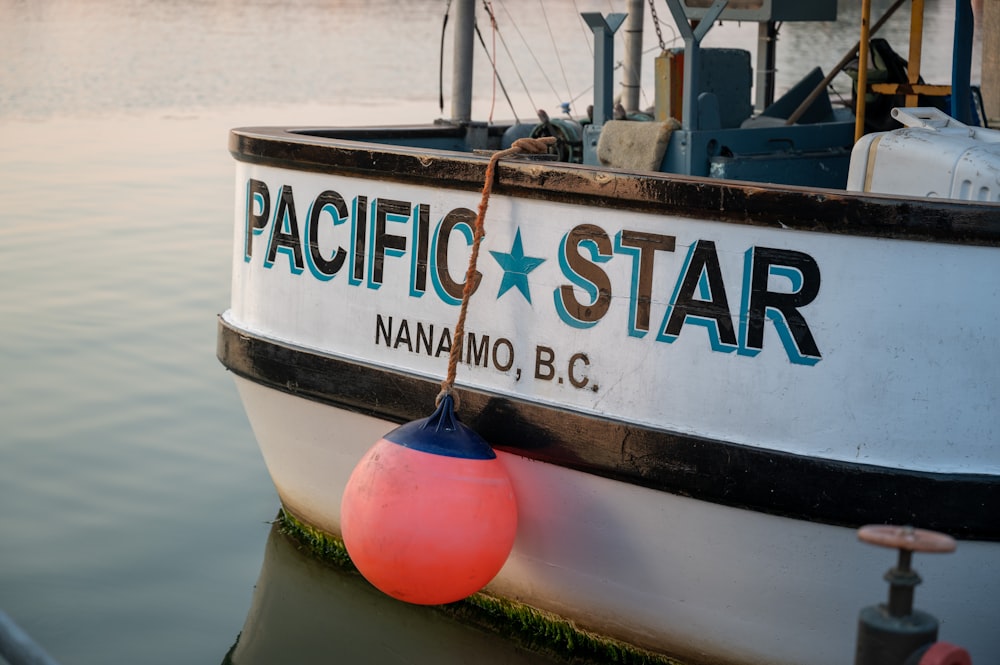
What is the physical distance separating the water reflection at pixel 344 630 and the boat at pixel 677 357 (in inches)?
10.3

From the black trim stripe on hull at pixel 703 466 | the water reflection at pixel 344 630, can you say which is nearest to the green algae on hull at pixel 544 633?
the water reflection at pixel 344 630

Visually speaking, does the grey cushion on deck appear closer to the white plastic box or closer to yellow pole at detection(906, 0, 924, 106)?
the white plastic box

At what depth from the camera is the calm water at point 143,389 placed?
4391mm

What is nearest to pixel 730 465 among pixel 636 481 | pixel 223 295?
pixel 636 481

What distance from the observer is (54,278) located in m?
8.88

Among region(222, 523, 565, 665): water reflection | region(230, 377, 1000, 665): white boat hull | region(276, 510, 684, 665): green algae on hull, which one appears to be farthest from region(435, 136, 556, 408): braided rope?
region(222, 523, 565, 665): water reflection

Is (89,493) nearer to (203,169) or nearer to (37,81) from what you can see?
(203,169)

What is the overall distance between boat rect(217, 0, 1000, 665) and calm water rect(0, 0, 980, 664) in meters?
0.66

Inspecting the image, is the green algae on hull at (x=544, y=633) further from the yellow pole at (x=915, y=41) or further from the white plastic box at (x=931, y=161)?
the yellow pole at (x=915, y=41)

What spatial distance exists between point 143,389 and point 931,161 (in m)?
4.39

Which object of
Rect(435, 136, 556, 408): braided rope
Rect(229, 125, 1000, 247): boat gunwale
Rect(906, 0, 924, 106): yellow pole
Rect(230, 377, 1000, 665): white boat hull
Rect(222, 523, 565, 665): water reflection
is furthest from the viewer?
Rect(906, 0, 924, 106): yellow pole

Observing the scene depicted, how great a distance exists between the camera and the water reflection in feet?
13.6

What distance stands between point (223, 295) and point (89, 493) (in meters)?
3.36

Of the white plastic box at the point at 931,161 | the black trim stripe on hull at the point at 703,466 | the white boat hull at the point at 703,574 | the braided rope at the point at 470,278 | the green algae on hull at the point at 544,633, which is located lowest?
the green algae on hull at the point at 544,633
